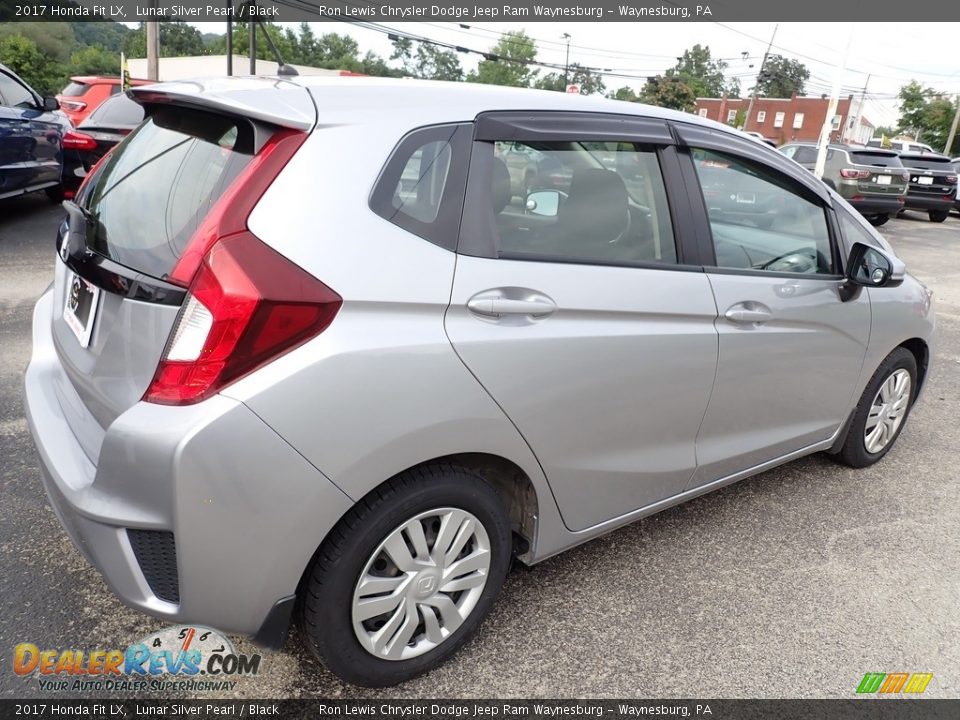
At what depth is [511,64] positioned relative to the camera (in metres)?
77.9

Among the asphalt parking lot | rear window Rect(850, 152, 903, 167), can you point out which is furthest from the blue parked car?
rear window Rect(850, 152, 903, 167)

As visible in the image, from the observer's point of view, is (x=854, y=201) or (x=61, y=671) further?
(x=854, y=201)

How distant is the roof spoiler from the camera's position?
5.85ft

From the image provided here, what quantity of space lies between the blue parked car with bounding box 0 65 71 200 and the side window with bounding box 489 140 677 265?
23.6 feet

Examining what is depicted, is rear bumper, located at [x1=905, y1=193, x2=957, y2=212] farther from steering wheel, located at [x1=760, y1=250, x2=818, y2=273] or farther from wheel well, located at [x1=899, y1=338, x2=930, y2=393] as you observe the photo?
steering wheel, located at [x1=760, y1=250, x2=818, y2=273]

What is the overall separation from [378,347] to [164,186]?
2.61 ft

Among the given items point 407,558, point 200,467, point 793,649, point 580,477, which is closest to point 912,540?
point 793,649

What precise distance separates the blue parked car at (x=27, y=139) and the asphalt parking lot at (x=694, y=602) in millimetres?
5016

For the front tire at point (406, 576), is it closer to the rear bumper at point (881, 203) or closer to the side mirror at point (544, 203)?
the side mirror at point (544, 203)

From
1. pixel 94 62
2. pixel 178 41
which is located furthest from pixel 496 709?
pixel 178 41

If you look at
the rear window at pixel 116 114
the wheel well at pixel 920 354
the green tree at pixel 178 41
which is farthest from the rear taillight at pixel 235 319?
the green tree at pixel 178 41

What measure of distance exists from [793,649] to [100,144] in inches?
356

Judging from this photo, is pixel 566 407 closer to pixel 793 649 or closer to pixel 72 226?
pixel 793 649

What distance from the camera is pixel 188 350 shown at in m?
1.64
